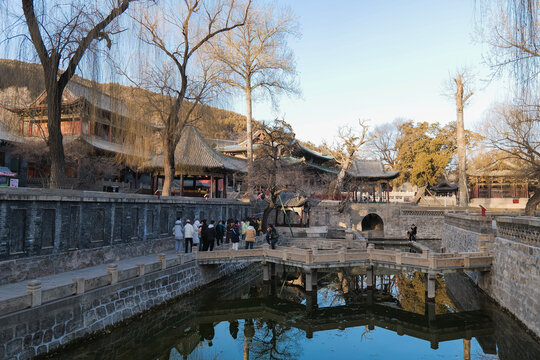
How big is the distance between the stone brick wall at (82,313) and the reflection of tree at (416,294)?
328 inches

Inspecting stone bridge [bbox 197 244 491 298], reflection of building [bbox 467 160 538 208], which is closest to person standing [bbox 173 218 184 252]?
stone bridge [bbox 197 244 491 298]

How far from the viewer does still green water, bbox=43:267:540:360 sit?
931 centimetres

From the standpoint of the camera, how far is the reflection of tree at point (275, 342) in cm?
967

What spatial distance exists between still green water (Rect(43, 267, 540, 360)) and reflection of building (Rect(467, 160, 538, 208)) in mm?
23010

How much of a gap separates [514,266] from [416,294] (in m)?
5.08

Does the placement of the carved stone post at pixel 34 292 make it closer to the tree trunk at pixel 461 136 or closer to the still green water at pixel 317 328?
the still green water at pixel 317 328

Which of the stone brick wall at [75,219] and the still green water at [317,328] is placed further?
the still green water at [317,328]

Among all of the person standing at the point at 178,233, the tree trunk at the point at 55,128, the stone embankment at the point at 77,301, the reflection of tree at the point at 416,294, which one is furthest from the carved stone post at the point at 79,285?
the reflection of tree at the point at 416,294

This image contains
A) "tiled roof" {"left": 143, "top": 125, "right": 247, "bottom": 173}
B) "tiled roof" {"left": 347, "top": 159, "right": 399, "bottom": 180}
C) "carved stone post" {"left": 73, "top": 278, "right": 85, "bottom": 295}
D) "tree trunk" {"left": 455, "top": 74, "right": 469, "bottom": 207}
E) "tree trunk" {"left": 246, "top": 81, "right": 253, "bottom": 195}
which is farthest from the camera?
"tiled roof" {"left": 347, "top": 159, "right": 399, "bottom": 180}

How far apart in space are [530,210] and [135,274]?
933 inches

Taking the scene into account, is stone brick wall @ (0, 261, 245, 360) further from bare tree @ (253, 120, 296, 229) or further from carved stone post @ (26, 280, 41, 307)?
Answer: bare tree @ (253, 120, 296, 229)

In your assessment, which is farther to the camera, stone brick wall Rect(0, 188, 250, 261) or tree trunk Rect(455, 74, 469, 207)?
tree trunk Rect(455, 74, 469, 207)

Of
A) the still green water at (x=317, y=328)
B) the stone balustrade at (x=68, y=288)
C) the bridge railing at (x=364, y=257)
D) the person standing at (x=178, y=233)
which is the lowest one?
the still green water at (x=317, y=328)

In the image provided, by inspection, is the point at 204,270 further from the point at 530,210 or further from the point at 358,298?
the point at 530,210
